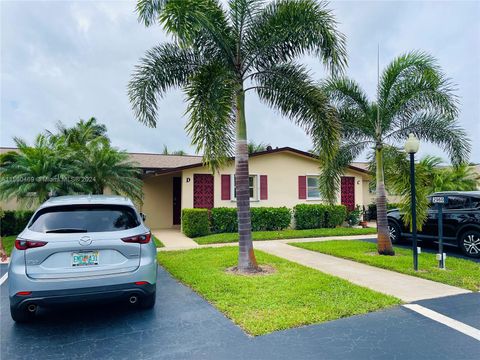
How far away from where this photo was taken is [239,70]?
712cm

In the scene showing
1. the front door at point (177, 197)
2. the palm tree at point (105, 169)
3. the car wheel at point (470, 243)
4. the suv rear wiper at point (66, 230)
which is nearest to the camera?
the suv rear wiper at point (66, 230)

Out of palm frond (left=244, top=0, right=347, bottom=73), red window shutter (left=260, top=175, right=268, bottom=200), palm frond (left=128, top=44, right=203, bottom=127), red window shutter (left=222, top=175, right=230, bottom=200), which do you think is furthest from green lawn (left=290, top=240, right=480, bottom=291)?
palm frond (left=128, top=44, right=203, bottom=127)

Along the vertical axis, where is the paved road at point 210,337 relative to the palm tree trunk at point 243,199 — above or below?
below

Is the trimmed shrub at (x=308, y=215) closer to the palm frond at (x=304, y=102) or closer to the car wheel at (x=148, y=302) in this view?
the palm frond at (x=304, y=102)

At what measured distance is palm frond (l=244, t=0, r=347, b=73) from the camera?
6.45m

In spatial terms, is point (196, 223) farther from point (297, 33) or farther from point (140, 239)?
point (140, 239)

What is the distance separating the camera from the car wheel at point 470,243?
335 inches

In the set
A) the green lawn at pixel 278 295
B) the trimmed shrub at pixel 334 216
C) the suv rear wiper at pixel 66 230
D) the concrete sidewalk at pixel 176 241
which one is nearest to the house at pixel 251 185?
the trimmed shrub at pixel 334 216

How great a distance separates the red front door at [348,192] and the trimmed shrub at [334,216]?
1221 mm

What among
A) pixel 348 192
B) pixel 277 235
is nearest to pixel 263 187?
pixel 277 235

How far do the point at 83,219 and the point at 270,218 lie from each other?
10.5 meters

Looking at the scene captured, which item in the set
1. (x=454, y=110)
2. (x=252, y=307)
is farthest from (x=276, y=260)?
(x=454, y=110)

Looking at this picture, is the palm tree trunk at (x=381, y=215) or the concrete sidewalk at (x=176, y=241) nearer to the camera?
the palm tree trunk at (x=381, y=215)

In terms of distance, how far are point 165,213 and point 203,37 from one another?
37.2ft
